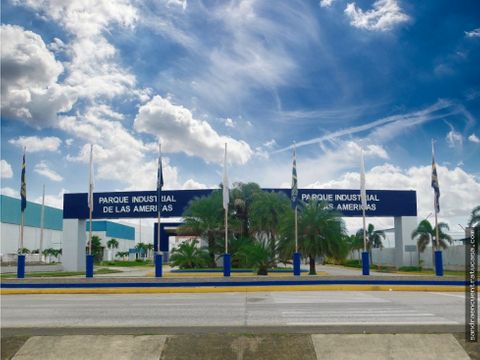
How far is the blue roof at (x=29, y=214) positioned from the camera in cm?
7638

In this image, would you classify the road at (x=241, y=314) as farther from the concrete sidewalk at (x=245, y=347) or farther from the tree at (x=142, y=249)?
the tree at (x=142, y=249)

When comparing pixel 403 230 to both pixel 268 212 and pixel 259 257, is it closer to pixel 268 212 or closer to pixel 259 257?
pixel 268 212

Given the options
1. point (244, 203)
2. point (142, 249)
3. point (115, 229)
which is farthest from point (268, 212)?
point (142, 249)

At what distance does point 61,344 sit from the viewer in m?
7.52

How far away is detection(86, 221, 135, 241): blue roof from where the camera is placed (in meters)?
111

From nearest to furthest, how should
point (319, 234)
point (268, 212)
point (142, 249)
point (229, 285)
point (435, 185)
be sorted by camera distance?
point (229, 285), point (435, 185), point (319, 234), point (268, 212), point (142, 249)

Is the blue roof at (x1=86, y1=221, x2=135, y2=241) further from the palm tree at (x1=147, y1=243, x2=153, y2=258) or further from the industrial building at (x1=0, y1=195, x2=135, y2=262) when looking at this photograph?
the palm tree at (x1=147, y1=243, x2=153, y2=258)

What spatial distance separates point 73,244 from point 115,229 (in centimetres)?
7201

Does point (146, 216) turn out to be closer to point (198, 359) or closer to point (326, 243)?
point (326, 243)

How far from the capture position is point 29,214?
3374 inches

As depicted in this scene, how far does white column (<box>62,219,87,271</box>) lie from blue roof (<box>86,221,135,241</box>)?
54.2 metres

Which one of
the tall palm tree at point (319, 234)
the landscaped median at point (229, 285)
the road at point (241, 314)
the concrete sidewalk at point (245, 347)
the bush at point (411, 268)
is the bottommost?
the bush at point (411, 268)

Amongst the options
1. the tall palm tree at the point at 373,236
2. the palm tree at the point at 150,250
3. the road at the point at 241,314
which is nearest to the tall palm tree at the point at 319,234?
the road at the point at 241,314

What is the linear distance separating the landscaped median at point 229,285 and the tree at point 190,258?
16.5 metres
